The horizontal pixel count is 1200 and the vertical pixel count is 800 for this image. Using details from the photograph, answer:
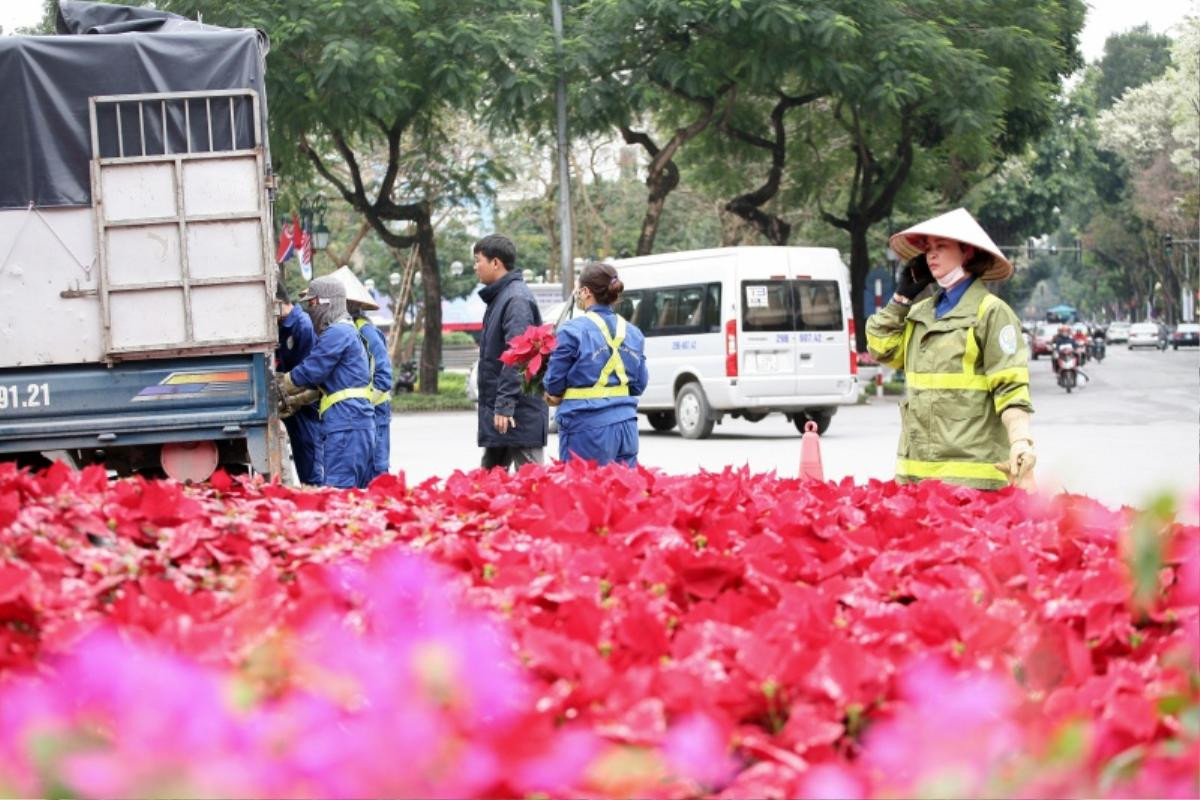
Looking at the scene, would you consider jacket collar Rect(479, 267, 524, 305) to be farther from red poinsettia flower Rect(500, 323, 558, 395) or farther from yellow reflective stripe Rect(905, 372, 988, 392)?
yellow reflective stripe Rect(905, 372, 988, 392)

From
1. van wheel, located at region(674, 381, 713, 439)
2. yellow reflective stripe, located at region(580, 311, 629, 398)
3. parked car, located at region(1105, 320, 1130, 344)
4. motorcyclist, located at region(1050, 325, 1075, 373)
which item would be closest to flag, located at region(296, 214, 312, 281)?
van wheel, located at region(674, 381, 713, 439)

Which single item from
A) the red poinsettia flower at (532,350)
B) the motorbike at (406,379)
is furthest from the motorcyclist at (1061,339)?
the red poinsettia flower at (532,350)

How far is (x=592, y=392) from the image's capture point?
842 centimetres

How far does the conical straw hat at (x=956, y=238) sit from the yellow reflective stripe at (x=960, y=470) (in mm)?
672

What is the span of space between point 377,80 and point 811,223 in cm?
2419

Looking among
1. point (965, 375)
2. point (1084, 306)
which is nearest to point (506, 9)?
point (965, 375)

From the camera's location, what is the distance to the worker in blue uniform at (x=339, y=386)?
995 cm

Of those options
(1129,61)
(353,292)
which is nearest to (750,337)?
(353,292)

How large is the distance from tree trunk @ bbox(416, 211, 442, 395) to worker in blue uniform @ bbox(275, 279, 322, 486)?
70.5 ft

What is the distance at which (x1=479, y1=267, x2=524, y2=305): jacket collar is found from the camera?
927 centimetres

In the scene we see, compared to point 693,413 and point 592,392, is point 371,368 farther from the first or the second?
point 693,413

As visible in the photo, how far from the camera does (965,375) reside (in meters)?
6.00

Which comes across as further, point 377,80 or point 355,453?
point 377,80

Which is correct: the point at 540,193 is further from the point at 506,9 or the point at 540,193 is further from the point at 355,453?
the point at 355,453
